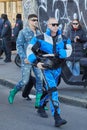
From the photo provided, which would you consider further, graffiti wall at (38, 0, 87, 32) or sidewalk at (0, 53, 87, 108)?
graffiti wall at (38, 0, 87, 32)

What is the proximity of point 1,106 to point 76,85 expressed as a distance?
219cm

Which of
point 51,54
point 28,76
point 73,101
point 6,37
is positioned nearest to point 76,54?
point 73,101

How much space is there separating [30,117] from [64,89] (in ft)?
9.73

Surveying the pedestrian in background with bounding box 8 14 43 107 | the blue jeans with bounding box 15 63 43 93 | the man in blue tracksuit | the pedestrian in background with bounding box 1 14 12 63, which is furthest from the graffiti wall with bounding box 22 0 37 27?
the man in blue tracksuit

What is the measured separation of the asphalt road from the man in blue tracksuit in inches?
15.1

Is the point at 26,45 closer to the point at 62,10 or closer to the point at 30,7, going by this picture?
the point at 62,10

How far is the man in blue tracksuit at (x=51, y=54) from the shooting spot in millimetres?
8219

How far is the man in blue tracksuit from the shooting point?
27.0ft

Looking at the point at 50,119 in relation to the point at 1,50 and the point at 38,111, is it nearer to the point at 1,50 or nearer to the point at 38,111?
the point at 38,111

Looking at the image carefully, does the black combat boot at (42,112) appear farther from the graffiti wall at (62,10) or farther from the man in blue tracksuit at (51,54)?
the graffiti wall at (62,10)

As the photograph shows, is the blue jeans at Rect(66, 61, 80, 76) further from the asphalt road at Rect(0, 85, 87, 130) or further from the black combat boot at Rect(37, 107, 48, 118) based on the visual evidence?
the black combat boot at Rect(37, 107, 48, 118)

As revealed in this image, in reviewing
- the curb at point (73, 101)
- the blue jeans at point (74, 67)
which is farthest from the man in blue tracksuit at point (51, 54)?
the blue jeans at point (74, 67)

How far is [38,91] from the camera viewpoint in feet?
31.4

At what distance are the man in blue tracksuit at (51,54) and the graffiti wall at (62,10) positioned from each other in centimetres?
645
